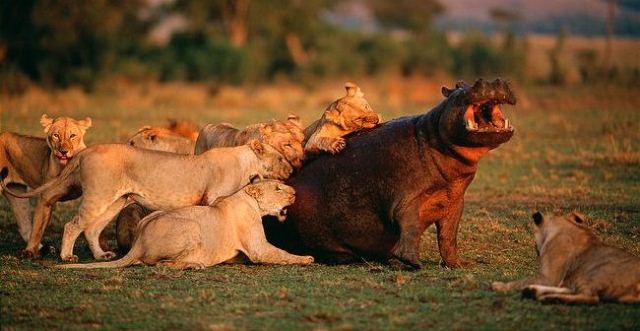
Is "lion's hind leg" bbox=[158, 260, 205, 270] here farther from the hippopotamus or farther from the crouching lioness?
the hippopotamus

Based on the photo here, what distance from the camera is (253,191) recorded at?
9.98 metres

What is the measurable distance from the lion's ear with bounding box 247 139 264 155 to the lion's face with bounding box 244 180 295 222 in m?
0.41

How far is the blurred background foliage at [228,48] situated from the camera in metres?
37.0

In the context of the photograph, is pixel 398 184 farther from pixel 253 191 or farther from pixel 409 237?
pixel 253 191

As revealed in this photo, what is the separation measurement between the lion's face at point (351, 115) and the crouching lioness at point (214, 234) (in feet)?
3.66

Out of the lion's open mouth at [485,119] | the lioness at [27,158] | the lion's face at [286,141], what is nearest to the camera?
the lion's open mouth at [485,119]

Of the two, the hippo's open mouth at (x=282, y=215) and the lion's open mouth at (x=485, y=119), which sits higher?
the lion's open mouth at (x=485, y=119)

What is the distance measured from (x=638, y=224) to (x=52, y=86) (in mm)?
28332

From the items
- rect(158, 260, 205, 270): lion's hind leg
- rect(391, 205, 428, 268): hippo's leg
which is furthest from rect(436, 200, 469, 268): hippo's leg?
rect(158, 260, 205, 270): lion's hind leg

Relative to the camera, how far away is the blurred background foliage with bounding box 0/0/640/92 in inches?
1458

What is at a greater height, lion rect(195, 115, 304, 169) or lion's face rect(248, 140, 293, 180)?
lion rect(195, 115, 304, 169)

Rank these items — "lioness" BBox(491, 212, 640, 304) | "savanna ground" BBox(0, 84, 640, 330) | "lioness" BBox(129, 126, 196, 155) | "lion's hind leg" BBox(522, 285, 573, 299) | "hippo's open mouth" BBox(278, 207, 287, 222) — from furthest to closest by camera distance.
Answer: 1. "lioness" BBox(129, 126, 196, 155)
2. "hippo's open mouth" BBox(278, 207, 287, 222)
3. "lion's hind leg" BBox(522, 285, 573, 299)
4. "lioness" BBox(491, 212, 640, 304)
5. "savanna ground" BBox(0, 84, 640, 330)

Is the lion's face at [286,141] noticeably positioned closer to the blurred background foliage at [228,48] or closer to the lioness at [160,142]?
the lioness at [160,142]

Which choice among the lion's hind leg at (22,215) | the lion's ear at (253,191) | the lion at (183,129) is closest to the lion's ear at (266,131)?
the lion's ear at (253,191)
